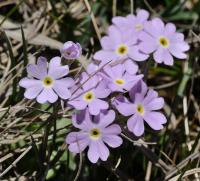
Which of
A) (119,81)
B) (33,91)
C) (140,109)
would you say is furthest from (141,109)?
(33,91)

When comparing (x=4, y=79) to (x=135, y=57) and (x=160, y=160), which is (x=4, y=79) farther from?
(x=160, y=160)

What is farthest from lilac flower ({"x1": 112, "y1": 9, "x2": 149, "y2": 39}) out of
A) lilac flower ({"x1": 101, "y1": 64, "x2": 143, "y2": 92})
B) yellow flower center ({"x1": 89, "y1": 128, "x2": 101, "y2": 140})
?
yellow flower center ({"x1": 89, "y1": 128, "x2": 101, "y2": 140})

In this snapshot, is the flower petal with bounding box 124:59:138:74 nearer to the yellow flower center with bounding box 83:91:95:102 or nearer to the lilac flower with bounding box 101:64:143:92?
the lilac flower with bounding box 101:64:143:92

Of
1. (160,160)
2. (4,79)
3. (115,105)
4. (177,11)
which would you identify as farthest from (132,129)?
(177,11)

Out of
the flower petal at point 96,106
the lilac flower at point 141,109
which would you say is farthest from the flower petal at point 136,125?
the flower petal at point 96,106

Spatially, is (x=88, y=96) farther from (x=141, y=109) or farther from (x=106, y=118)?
(x=141, y=109)

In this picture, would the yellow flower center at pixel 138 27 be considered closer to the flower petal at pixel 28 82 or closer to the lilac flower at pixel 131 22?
the lilac flower at pixel 131 22
